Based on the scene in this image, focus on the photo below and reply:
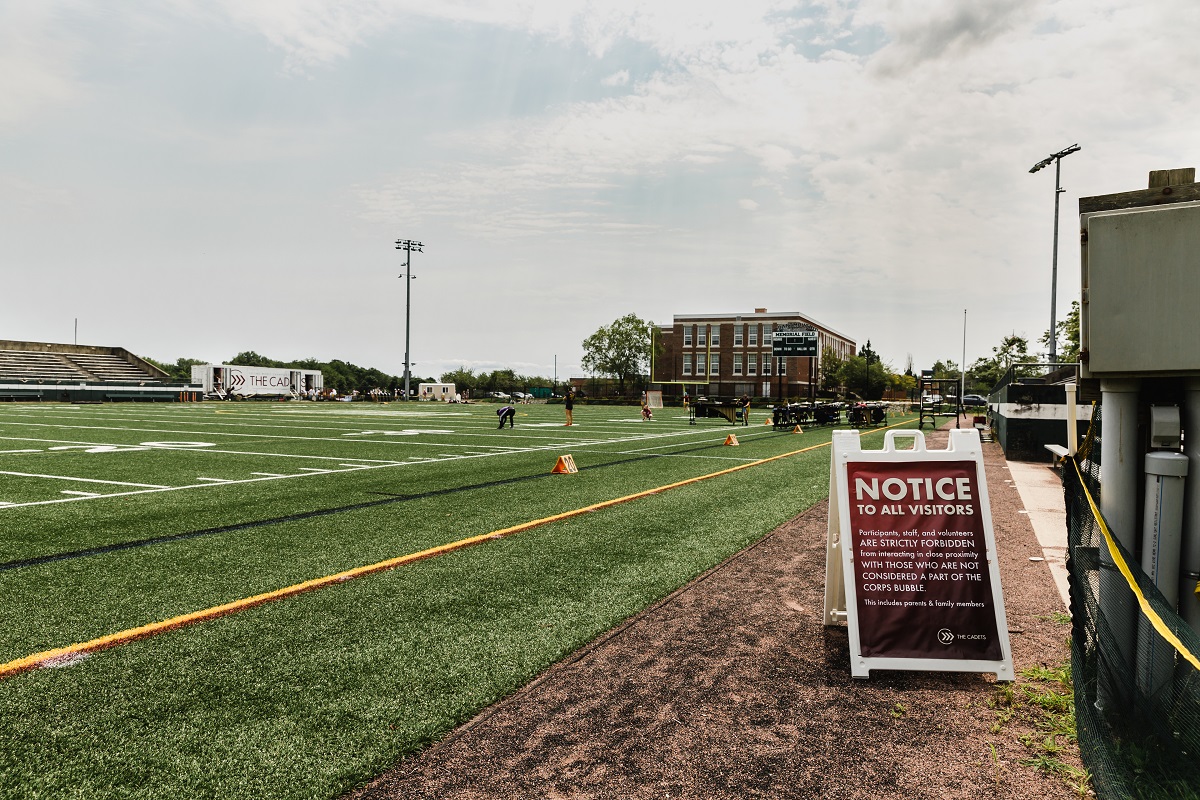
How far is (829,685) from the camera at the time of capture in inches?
150

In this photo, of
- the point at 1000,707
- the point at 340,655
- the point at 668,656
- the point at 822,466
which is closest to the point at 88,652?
the point at 340,655

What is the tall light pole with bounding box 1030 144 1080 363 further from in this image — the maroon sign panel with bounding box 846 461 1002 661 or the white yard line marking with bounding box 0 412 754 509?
the maroon sign panel with bounding box 846 461 1002 661

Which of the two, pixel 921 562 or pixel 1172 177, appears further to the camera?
pixel 921 562

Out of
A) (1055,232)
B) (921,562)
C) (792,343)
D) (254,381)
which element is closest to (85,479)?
(921,562)

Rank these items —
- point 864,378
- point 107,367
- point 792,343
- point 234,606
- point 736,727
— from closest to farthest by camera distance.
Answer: point 736,727 → point 234,606 → point 792,343 → point 107,367 → point 864,378

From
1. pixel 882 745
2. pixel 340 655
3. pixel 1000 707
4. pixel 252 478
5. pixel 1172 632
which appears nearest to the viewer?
pixel 1172 632

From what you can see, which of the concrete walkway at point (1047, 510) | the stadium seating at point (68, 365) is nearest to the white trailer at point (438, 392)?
the stadium seating at point (68, 365)

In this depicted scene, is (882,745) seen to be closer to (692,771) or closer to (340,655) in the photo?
(692,771)

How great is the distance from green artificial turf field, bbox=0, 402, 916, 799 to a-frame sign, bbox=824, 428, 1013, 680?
1.60 meters

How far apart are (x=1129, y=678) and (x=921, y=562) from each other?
110 centimetres

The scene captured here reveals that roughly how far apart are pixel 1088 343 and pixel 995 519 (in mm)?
6518

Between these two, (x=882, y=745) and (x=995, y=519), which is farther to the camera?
(x=995, y=519)

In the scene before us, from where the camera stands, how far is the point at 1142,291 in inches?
108

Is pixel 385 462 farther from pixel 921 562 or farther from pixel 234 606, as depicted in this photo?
pixel 921 562
